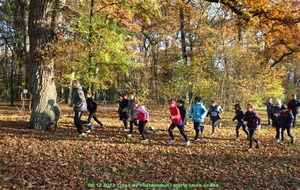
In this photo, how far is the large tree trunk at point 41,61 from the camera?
31.3 feet

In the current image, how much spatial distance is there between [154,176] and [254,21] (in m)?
7.14

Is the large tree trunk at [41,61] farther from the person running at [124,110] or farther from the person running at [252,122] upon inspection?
the person running at [252,122]

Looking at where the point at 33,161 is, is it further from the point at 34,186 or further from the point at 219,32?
the point at 219,32

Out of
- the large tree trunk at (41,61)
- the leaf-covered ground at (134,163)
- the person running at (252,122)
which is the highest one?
the large tree trunk at (41,61)

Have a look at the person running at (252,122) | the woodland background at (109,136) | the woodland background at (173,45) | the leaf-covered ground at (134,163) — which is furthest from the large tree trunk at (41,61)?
the person running at (252,122)

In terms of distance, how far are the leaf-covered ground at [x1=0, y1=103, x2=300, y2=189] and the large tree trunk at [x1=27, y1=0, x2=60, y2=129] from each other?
662mm

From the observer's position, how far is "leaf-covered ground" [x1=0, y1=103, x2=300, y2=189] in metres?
5.60

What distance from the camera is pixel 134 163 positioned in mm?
6785

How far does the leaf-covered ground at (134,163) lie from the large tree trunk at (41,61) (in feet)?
2.17

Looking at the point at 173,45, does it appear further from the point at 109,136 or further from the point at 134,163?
the point at 134,163

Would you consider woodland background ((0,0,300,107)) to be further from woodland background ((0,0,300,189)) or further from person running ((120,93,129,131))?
person running ((120,93,129,131))

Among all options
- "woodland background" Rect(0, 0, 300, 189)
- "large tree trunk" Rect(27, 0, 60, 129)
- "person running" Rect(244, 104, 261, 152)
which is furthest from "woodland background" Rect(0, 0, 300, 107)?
"person running" Rect(244, 104, 261, 152)

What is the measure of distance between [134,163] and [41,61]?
18.6ft

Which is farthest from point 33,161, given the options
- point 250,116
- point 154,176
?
point 250,116
